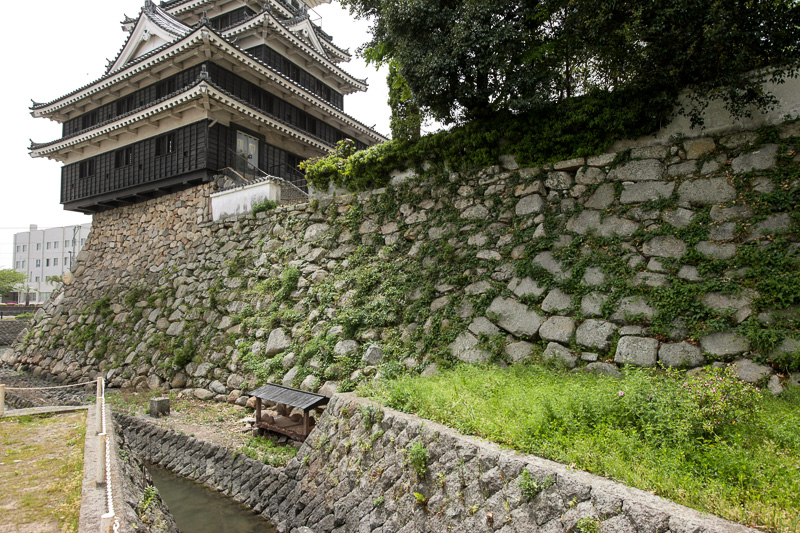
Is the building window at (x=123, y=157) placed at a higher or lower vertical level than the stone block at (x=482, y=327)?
higher

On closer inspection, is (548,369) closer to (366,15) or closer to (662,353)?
(662,353)

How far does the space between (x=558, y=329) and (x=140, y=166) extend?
61.8 feet

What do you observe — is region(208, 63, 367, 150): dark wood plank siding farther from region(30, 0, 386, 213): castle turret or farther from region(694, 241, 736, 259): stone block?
region(694, 241, 736, 259): stone block

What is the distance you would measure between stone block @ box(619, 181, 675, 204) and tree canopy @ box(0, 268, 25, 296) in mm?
67896

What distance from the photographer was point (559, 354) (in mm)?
7551

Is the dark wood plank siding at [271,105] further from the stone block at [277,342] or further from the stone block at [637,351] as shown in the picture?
the stone block at [637,351]

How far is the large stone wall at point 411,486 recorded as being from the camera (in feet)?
11.9

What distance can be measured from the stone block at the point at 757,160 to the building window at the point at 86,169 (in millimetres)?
24602

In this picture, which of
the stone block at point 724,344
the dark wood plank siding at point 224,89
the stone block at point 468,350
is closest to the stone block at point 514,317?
the stone block at point 468,350

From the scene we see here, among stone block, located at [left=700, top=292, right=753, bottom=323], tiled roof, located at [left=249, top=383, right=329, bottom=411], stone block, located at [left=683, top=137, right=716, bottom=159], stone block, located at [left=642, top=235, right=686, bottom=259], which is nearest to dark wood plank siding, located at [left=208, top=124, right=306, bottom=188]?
tiled roof, located at [left=249, top=383, right=329, bottom=411]

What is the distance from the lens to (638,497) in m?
3.49

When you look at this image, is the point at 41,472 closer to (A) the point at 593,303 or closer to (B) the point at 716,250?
(A) the point at 593,303

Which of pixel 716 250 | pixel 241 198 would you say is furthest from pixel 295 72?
pixel 716 250

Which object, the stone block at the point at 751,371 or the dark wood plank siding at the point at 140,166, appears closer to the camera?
the stone block at the point at 751,371
